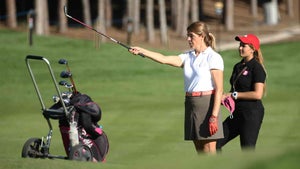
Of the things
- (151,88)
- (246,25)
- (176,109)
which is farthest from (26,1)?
(176,109)

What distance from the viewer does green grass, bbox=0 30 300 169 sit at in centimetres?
541

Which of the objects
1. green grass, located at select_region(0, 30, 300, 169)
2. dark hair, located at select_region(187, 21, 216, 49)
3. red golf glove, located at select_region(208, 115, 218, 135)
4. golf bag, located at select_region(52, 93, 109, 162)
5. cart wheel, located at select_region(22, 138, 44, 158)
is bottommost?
green grass, located at select_region(0, 30, 300, 169)

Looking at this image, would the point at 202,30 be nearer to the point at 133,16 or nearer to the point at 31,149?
the point at 31,149

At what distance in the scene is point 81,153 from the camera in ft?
35.6

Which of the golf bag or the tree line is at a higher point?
the golf bag

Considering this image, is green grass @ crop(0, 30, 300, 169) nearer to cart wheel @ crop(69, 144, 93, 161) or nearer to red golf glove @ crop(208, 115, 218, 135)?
cart wheel @ crop(69, 144, 93, 161)

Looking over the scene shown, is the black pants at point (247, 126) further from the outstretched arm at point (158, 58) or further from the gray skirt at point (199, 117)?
the outstretched arm at point (158, 58)

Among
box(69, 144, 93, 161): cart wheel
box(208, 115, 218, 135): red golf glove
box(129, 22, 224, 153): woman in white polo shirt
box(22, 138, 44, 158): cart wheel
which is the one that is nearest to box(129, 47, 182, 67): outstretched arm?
box(129, 22, 224, 153): woman in white polo shirt

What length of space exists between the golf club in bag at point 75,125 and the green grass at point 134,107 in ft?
1.34

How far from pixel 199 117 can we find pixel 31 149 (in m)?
2.63

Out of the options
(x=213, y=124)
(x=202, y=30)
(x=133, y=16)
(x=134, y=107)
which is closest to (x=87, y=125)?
(x=213, y=124)

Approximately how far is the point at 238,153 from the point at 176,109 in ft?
46.8

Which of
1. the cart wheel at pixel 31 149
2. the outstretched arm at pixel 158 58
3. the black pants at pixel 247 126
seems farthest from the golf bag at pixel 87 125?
the outstretched arm at pixel 158 58

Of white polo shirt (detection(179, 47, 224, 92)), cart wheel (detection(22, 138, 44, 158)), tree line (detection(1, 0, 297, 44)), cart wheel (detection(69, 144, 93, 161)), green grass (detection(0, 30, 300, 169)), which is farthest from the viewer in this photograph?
tree line (detection(1, 0, 297, 44))
